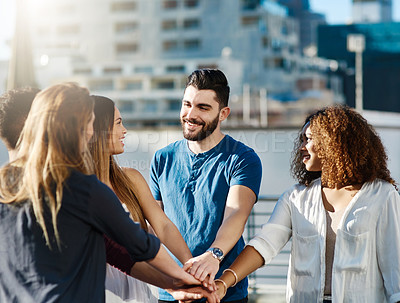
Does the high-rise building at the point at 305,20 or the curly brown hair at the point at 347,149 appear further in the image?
the high-rise building at the point at 305,20

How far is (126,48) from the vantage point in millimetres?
53531

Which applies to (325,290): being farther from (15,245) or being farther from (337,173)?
(15,245)

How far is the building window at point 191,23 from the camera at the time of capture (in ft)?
168

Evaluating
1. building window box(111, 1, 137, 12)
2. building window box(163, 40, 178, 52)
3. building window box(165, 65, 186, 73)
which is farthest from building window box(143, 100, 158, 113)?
building window box(111, 1, 137, 12)

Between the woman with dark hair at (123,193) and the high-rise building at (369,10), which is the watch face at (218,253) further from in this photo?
the high-rise building at (369,10)

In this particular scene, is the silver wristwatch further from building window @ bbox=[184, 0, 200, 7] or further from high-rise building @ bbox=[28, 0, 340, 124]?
building window @ bbox=[184, 0, 200, 7]

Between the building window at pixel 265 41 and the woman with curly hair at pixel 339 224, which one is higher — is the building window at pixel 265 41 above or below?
above

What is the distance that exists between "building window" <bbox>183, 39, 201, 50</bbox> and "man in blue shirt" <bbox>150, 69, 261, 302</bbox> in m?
49.4

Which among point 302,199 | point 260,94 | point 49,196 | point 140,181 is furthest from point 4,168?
point 260,94

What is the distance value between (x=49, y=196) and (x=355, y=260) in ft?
3.57

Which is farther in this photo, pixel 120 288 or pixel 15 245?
pixel 120 288

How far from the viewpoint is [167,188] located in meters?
2.49

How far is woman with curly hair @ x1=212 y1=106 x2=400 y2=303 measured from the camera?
1.97 m

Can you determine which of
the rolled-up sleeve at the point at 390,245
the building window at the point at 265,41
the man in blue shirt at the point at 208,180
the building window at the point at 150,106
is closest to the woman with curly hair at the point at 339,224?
the rolled-up sleeve at the point at 390,245
